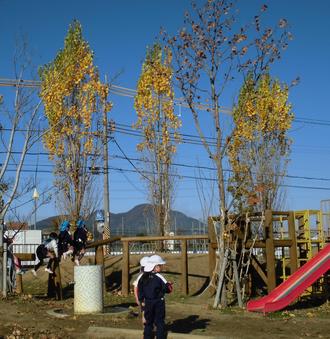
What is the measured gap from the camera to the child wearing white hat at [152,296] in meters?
7.38

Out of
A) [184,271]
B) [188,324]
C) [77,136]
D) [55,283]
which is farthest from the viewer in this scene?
[77,136]

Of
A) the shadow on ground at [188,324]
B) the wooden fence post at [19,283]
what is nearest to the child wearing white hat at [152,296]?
the shadow on ground at [188,324]

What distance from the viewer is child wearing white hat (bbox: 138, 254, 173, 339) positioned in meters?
7.38

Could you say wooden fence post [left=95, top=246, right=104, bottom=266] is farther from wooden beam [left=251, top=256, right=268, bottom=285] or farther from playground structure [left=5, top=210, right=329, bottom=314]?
wooden beam [left=251, top=256, right=268, bottom=285]

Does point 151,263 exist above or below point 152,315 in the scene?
above

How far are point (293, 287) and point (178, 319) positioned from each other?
2951 millimetres

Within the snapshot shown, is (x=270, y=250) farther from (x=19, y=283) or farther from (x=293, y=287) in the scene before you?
(x=19, y=283)

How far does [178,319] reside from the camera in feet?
33.2

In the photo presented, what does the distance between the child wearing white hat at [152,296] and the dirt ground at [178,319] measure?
134cm

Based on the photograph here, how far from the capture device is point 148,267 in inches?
302

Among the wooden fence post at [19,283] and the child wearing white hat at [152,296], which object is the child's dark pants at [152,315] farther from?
the wooden fence post at [19,283]

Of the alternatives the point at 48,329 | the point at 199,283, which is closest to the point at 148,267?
the point at 48,329

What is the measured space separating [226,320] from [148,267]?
10.2ft

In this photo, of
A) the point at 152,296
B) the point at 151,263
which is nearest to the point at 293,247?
the point at 151,263
